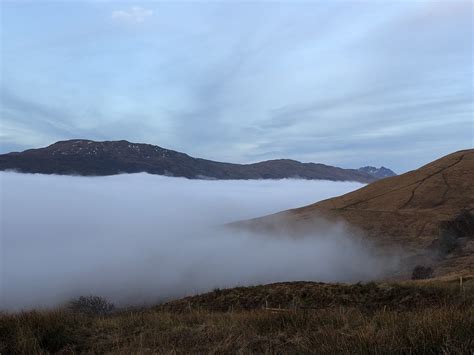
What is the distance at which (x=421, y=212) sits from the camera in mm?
56500

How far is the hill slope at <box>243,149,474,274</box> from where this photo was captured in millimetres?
47312

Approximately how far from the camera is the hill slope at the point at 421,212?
155 feet

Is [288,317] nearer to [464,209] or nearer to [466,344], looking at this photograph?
[466,344]

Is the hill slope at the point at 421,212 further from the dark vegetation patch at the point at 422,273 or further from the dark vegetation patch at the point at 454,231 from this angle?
the dark vegetation patch at the point at 422,273

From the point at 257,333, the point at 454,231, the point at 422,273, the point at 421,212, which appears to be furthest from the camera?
the point at 421,212

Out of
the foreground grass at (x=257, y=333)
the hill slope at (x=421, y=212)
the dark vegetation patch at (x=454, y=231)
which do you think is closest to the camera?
the foreground grass at (x=257, y=333)

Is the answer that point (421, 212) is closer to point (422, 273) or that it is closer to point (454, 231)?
point (454, 231)

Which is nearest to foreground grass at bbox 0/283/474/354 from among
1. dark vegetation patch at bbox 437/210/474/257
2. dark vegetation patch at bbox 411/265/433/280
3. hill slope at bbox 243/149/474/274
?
dark vegetation patch at bbox 411/265/433/280

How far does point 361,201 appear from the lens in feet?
243

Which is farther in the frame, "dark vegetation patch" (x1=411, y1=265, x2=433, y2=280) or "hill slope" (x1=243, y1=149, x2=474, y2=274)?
"hill slope" (x1=243, y1=149, x2=474, y2=274)

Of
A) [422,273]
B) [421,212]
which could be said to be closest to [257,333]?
[422,273]

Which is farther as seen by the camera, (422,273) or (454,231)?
(454,231)

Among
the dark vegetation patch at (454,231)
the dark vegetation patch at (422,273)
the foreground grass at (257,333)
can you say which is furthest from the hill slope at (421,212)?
the foreground grass at (257,333)

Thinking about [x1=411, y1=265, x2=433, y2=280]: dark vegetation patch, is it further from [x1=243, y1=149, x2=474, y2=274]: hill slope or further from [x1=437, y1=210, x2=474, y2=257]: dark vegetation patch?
[x1=437, y1=210, x2=474, y2=257]: dark vegetation patch
